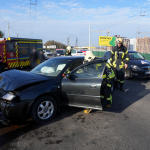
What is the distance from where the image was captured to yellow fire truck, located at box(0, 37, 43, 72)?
41.7ft

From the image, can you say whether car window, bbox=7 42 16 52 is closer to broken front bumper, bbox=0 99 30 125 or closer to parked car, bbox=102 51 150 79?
parked car, bbox=102 51 150 79

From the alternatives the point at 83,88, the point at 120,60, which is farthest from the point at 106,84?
the point at 120,60

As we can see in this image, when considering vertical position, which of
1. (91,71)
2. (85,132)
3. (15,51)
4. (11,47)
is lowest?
(85,132)

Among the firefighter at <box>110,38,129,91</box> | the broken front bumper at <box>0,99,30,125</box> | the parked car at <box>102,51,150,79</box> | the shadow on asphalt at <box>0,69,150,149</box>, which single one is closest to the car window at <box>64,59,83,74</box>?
the shadow on asphalt at <box>0,69,150,149</box>

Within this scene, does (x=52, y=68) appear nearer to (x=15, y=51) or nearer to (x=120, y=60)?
(x=120, y=60)

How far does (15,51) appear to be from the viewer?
13445 mm

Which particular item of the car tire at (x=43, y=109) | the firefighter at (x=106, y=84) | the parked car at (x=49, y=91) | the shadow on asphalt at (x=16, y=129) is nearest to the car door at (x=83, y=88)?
the parked car at (x=49, y=91)

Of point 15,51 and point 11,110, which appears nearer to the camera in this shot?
point 11,110

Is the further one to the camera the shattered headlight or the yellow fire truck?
the yellow fire truck

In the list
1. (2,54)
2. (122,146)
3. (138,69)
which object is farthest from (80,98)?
(2,54)

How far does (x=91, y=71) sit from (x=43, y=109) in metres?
1.57

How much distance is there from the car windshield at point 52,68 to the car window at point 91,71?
501mm

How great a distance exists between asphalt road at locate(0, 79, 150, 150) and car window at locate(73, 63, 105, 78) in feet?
3.49

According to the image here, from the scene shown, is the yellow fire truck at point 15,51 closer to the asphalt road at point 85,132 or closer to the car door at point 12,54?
the car door at point 12,54
